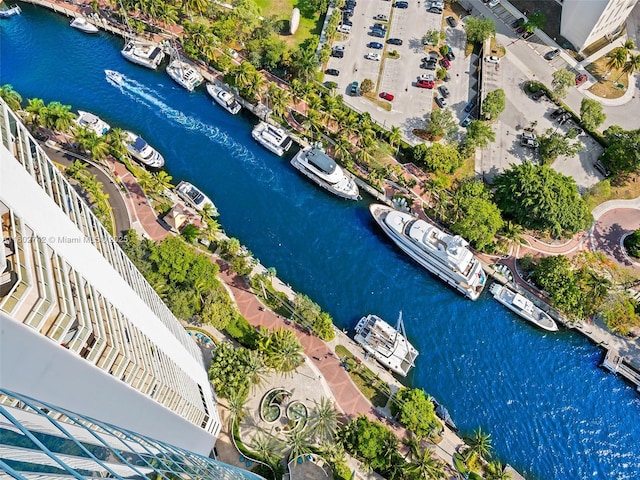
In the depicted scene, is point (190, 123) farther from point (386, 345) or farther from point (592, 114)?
point (592, 114)

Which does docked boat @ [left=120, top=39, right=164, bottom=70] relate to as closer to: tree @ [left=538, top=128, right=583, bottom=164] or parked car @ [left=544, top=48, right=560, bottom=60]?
tree @ [left=538, top=128, right=583, bottom=164]

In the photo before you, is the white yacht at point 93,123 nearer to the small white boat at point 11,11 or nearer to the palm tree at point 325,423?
the small white boat at point 11,11

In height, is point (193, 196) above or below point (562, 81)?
below

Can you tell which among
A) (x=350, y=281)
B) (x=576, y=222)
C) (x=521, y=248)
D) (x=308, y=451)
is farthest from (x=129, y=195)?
(x=576, y=222)

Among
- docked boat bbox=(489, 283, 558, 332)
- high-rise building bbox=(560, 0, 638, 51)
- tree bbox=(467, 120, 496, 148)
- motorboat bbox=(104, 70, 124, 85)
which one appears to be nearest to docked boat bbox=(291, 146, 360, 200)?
tree bbox=(467, 120, 496, 148)

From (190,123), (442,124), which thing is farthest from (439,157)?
(190,123)

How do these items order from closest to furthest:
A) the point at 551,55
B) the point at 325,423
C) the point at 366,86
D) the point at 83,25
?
the point at 325,423, the point at 366,86, the point at 83,25, the point at 551,55
